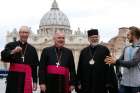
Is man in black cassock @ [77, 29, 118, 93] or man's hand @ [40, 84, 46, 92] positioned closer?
man's hand @ [40, 84, 46, 92]

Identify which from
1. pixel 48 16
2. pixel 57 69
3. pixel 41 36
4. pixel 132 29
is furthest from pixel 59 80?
pixel 48 16

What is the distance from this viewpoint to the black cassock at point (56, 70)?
28.2 ft

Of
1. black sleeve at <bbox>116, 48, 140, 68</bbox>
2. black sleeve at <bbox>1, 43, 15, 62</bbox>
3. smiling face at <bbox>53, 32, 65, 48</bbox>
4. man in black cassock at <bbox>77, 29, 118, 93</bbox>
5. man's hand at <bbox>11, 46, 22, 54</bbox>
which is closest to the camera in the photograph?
black sleeve at <bbox>116, 48, 140, 68</bbox>

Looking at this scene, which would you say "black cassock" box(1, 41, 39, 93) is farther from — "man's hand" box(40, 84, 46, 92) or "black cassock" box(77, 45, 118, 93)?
"black cassock" box(77, 45, 118, 93)

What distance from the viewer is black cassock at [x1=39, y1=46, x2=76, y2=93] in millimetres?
8594

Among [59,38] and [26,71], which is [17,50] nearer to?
[26,71]

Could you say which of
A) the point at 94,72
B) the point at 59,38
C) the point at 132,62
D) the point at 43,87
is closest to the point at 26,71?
the point at 43,87

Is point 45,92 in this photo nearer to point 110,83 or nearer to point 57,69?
point 57,69

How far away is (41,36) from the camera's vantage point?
98.8 meters

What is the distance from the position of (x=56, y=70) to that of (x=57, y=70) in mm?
18

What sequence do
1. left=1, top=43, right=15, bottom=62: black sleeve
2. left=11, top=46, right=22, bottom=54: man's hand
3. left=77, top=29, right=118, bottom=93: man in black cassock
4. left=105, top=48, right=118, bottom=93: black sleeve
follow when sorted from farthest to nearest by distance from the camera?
left=77, top=29, right=118, bottom=93: man in black cassock → left=105, top=48, right=118, bottom=93: black sleeve → left=1, top=43, right=15, bottom=62: black sleeve → left=11, top=46, right=22, bottom=54: man's hand

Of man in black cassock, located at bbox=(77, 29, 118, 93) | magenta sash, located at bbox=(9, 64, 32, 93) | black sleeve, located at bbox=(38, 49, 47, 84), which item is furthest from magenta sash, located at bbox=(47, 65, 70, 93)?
magenta sash, located at bbox=(9, 64, 32, 93)

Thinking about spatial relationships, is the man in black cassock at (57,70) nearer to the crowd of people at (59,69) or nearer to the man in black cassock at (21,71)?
the crowd of people at (59,69)

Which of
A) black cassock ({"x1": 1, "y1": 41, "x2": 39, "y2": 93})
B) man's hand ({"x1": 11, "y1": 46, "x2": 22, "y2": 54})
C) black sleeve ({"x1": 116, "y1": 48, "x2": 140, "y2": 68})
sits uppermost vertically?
man's hand ({"x1": 11, "y1": 46, "x2": 22, "y2": 54})
